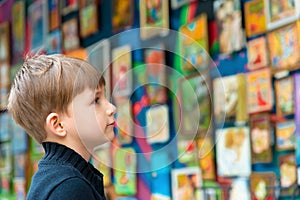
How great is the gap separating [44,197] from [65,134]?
186 millimetres

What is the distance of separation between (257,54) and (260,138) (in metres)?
0.34

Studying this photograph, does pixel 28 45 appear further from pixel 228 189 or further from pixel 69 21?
pixel 228 189

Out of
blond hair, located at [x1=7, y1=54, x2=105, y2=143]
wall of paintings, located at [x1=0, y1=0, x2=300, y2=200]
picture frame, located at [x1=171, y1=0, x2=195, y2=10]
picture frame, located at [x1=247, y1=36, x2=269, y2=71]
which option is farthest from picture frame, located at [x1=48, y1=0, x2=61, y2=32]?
blond hair, located at [x1=7, y1=54, x2=105, y2=143]

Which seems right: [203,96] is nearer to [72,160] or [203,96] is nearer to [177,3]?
[177,3]

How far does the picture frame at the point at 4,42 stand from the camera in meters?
6.01

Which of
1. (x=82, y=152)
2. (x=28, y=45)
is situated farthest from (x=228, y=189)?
(x=28, y=45)

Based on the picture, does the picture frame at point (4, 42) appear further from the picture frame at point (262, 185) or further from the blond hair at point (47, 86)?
the blond hair at point (47, 86)

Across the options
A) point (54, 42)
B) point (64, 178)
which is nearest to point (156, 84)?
point (54, 42)

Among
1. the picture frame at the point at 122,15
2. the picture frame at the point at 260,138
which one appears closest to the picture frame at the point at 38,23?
the picture frame at the point at 122,15

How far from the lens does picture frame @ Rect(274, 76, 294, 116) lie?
3.04 metres

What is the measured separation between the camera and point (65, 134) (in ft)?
6.44

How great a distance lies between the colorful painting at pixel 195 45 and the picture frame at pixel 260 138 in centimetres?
32

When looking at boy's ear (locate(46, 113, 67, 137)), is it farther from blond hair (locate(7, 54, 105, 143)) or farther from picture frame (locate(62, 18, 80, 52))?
picture frame (locate(62, 18, 80, 52))

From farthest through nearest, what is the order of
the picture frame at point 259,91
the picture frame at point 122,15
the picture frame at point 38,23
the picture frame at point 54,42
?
the picture frame at point 38,23 → the picture frame at point 54,42 → the picture frame at point 122,15 → the picture frame at point 259,91
